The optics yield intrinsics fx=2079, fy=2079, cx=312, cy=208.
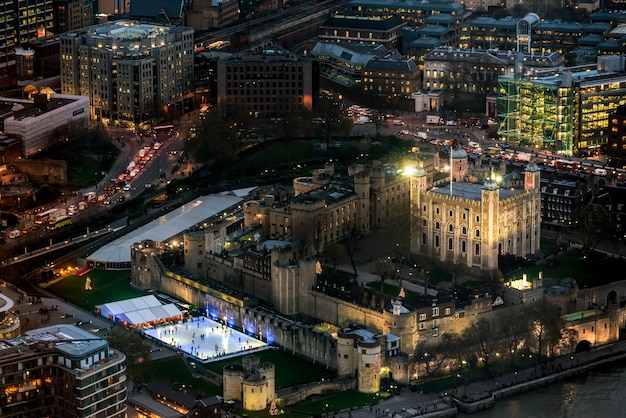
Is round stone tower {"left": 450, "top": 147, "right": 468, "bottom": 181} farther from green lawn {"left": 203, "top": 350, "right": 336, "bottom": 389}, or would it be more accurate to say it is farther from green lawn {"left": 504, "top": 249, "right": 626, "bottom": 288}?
green lawn {"left": 203, "top": 350, "right": 336, "bottom": 389}

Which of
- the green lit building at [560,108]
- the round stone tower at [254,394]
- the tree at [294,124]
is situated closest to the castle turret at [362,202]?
the tree at [294,124]

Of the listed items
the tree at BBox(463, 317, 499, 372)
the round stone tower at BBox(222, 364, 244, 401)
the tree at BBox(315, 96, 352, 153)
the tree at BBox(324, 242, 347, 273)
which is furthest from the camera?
the tree at BBox(315, 96, 352, 153)


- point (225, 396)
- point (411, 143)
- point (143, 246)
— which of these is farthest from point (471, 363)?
point (411, 143)

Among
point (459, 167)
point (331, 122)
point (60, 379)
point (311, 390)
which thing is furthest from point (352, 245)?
point (60, 379)

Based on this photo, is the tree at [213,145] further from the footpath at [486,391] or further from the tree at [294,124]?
the footpath at [486,391]

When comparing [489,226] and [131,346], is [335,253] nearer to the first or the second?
[489,226]

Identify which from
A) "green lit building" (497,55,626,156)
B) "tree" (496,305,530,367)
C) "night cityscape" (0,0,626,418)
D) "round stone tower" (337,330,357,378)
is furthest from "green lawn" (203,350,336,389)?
"green lit building" (497,55,626,156)

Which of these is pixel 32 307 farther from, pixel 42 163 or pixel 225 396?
pixel 42 163
